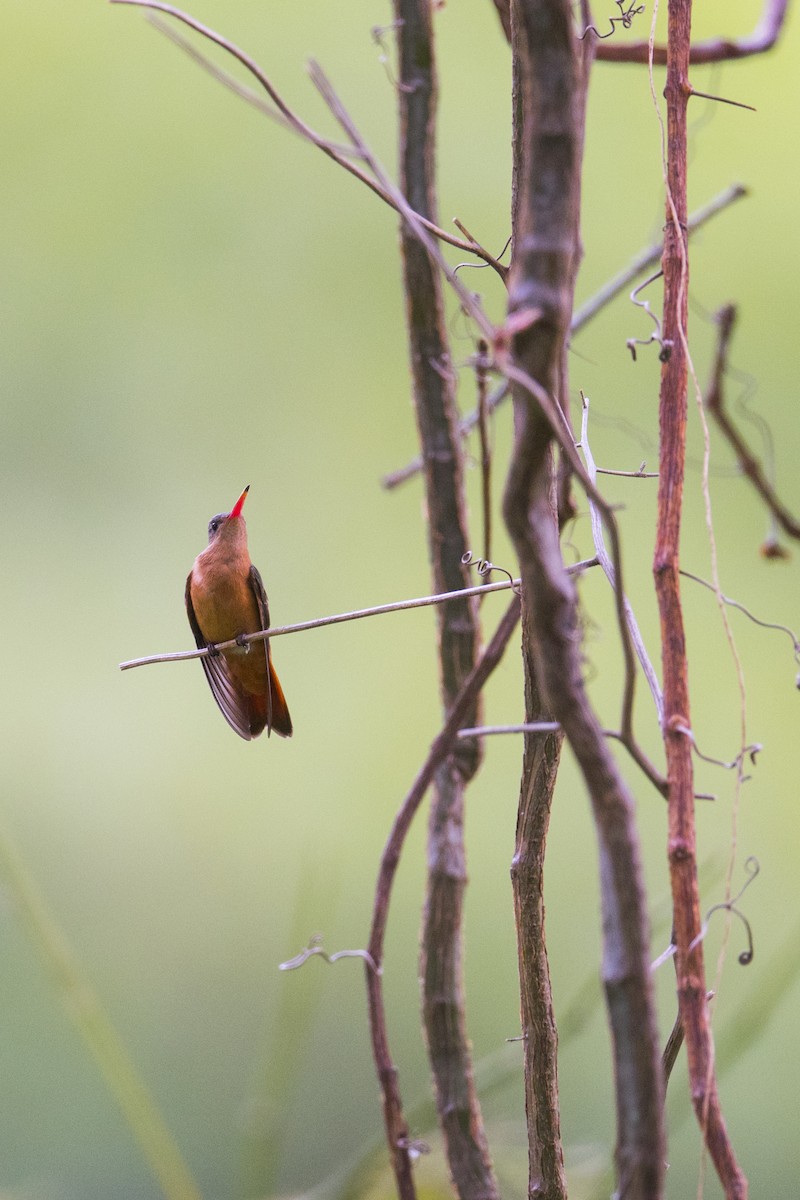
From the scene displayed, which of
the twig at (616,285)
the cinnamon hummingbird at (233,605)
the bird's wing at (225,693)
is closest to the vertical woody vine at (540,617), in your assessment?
the twig at (616,285)

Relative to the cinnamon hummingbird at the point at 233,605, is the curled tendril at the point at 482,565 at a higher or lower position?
higher

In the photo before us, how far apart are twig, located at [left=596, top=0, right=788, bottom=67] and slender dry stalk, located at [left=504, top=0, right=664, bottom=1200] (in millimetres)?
660

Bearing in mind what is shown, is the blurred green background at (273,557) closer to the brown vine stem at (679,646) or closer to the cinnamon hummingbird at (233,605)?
the cinnamon hummingbird at (233,605)

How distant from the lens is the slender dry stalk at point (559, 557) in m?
0.33

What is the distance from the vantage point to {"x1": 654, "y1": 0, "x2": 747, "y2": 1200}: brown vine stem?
0.50m

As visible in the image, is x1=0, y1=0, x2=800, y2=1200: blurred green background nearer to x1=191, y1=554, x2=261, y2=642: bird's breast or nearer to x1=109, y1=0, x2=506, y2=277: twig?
x1=191, y1=554, x2=261, y2=642: bird's breast

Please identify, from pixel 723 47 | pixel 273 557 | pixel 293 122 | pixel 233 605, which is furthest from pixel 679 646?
pixel 273 557

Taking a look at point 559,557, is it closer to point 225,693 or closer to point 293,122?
point 293,122

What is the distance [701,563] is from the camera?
208 centimetres

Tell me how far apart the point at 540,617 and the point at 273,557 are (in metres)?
1.80

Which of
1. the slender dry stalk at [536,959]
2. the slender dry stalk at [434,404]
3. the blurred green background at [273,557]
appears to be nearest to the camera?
the slender dry stalk at [536,959]

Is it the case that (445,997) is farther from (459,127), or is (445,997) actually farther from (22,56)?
(22,56)

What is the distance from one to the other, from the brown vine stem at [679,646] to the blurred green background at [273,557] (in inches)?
55.3

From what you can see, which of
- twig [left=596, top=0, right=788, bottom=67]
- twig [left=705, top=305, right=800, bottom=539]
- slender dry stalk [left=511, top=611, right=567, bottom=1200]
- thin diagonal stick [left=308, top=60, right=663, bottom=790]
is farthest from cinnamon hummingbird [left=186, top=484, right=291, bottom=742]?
thin diagonal stick [left=308, top=60, right=663, bottom=790]
